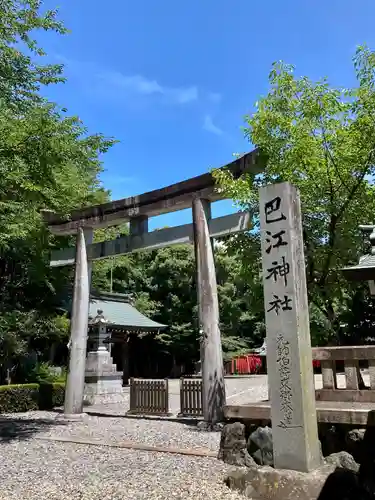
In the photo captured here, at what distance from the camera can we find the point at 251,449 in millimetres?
6297

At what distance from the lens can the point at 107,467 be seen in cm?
671

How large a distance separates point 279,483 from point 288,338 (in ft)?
5.19

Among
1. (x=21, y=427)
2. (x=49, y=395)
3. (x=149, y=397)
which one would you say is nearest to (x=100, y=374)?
(x=49, y=395)

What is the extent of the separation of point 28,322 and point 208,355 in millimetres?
8600

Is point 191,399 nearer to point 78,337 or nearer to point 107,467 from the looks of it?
point 78,337

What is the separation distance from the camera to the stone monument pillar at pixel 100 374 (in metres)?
17.1

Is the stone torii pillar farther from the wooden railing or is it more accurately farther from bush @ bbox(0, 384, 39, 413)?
bush @ bbox(0, 384, 39, 413)

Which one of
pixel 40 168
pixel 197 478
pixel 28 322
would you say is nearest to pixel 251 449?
pixel 197 478

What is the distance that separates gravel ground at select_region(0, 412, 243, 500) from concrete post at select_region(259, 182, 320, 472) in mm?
960

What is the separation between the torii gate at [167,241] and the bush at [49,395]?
3.71 m

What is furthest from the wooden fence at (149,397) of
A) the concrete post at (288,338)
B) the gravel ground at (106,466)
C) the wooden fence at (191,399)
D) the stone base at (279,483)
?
the concrete post at (288,338)

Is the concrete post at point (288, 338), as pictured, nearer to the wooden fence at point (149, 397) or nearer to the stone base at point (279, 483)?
the stone base at point (279, 483)

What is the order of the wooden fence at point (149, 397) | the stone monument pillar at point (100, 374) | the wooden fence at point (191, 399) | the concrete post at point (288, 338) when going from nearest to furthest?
the concrete post at point (288, 338) < the wooden fence at point (191, 399) < the wooden fence at point (149, 397) < the stone monument pillar at point (100, 374)

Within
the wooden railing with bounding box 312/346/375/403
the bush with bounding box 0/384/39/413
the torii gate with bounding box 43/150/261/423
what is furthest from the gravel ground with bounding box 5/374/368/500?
the bush with bounding box 0/384/39/413
